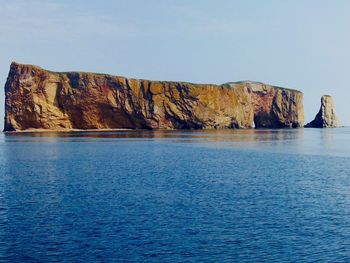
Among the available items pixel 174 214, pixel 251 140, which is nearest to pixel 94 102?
pixel 251 140

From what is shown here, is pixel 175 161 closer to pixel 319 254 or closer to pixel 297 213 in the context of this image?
pixel 297 213

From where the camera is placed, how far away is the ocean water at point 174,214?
22.7m

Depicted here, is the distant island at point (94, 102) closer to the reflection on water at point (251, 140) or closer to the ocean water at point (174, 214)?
the reflection on water at point (251, 140)

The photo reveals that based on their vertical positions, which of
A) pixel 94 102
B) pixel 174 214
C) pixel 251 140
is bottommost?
pixel 174 214

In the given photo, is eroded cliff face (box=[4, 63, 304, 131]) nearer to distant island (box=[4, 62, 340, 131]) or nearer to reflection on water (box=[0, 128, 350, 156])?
distant island (box=[4, 62, 340, 131])

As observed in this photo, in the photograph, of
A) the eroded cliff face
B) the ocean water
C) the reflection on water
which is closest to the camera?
the ocean water

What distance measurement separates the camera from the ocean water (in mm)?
22688

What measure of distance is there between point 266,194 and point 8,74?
15170 cm

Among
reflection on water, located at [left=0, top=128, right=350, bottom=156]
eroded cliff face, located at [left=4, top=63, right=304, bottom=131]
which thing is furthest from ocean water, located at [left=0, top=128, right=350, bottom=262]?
eroded cliff face, located at [left=4, top=63, right=304, bottom=131]

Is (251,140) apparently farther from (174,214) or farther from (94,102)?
(174,214)

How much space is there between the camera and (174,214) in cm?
3020

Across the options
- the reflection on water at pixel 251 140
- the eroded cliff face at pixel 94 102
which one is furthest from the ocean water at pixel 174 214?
the eroded cliff face at pixel 94 102

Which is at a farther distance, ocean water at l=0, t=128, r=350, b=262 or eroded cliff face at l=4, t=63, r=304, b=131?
eroded cliff face at l=4, t=63, r=304, b=131

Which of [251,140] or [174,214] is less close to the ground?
[251,140]
